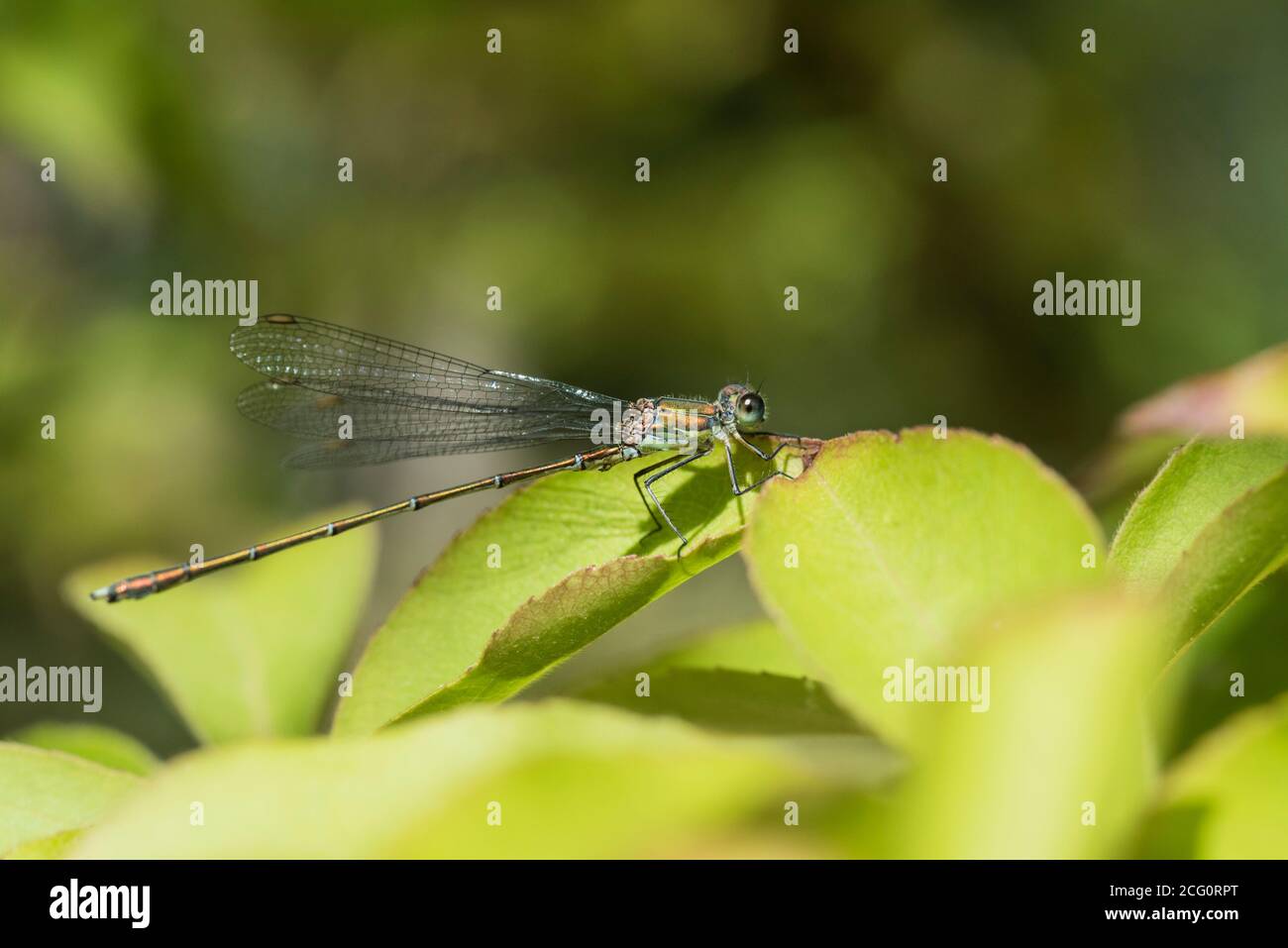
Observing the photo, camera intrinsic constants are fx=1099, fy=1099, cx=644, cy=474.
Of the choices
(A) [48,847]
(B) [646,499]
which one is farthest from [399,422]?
(A) [48,847]

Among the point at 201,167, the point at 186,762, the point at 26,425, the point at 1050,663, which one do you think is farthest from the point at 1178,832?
the point at 26,425

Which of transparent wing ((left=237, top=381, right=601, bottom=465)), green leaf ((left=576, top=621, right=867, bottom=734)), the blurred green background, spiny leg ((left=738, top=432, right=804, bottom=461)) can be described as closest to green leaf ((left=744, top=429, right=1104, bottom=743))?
green leaf ((left=576, top=621, right=867, bottom=734))

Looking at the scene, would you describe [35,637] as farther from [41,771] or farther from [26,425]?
[41,771]

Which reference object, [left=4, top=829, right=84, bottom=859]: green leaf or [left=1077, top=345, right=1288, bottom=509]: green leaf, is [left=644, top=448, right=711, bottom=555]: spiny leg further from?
[left=4, top=829, right=84, bottom=859]: green leaf

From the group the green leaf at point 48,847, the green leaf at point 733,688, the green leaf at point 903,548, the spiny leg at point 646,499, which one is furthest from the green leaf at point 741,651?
the green leaf at point 48,847

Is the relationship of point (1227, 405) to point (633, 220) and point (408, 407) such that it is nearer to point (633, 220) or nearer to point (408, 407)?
point (408, 407)

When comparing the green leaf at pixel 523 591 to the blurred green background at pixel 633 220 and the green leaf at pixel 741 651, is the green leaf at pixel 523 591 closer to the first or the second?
the green leaf at pixel 741 651
